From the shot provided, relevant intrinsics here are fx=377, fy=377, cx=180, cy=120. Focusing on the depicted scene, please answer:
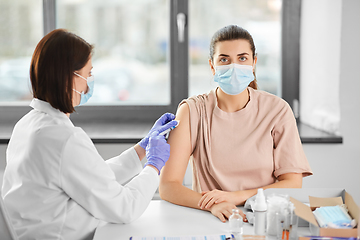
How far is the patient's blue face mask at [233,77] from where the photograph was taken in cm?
153

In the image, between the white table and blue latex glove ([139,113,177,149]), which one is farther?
blue latex glove ([139,113,177,149])

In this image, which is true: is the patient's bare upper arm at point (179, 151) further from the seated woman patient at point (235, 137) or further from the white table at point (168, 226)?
the white table at point (168, 226)

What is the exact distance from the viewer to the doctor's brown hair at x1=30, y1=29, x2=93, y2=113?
1.14 metres

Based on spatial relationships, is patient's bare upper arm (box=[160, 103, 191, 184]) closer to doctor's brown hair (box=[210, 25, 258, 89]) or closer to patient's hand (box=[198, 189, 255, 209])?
patient's hand (box=[198, 189, 255, 209])

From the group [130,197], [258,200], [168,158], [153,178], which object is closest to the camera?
[258,200]

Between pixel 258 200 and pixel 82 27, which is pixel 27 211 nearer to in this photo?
pixel 258 200

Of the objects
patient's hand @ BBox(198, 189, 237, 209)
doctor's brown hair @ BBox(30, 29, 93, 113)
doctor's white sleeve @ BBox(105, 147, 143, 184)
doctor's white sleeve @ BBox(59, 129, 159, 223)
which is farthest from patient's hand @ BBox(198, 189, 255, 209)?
doctor's brown hair @ BBox(30, 29, 93, 113)

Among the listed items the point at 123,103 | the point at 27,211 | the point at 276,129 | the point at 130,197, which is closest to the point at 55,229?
the point at 27,211

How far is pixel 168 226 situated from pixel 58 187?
351 mm

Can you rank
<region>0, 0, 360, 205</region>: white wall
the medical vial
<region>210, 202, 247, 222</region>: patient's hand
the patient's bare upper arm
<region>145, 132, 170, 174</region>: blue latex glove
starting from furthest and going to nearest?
<region>0, 0, 360, 205</region>: white wall < the patient's bare upper arm < <region>145, 132, 170, 174</region>: blue latex glove < <region>210, 202, 247, 222</region>: patient's hand < the medical vial

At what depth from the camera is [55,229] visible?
112cm

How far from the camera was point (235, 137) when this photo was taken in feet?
4.99

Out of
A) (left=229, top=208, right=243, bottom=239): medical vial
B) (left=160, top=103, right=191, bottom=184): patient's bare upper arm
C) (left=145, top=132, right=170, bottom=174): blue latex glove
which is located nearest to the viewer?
(left=229, top=208, right=243, bottom=239): medical vial

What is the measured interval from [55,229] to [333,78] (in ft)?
5.83
